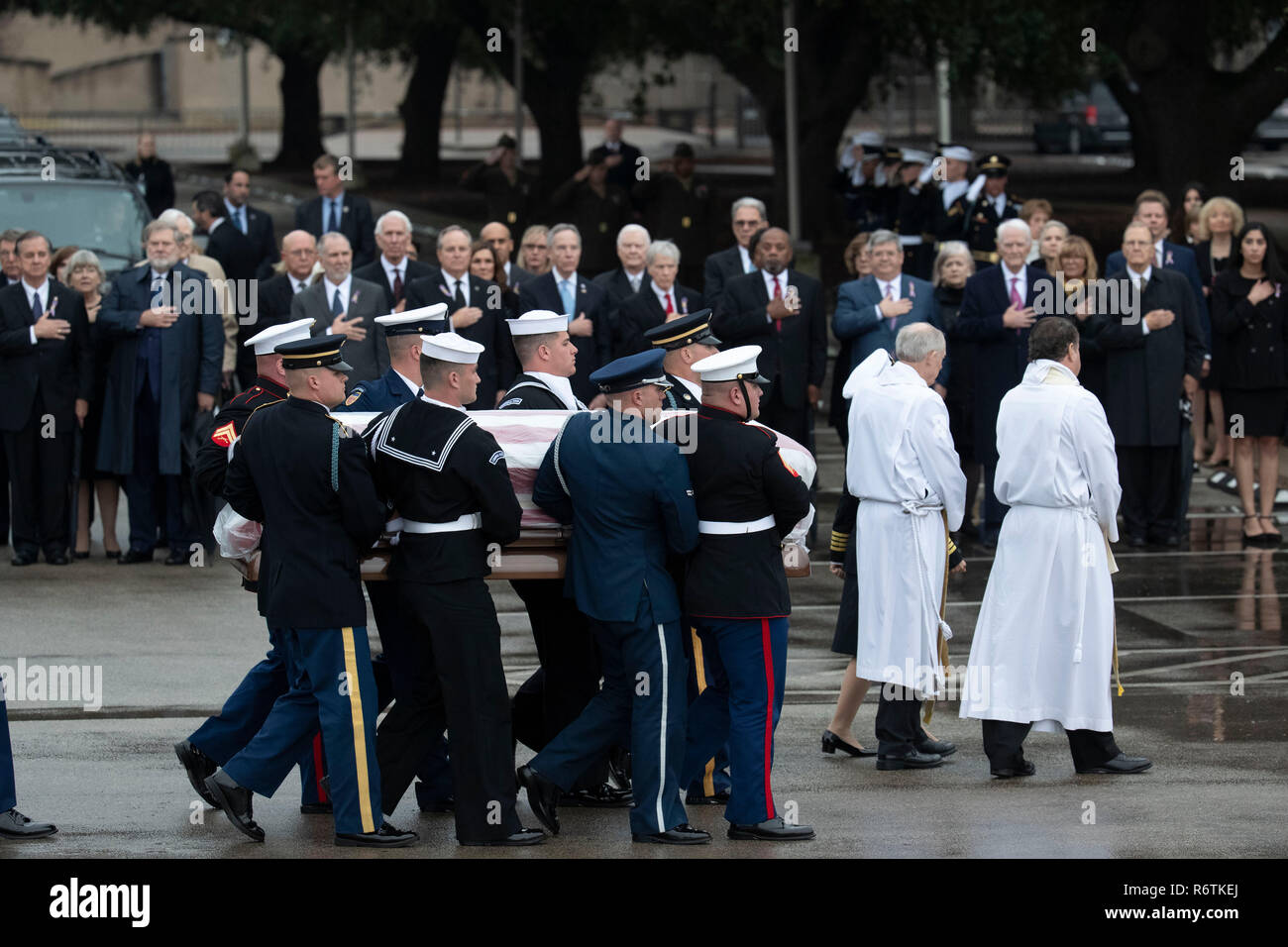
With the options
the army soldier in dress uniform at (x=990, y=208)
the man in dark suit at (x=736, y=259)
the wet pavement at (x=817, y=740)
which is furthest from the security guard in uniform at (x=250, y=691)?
the army soldier in dress uniform at (x=990, y=208)

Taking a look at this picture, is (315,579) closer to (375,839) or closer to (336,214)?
(375,839)

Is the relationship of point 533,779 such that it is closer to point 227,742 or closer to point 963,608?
point 227,742

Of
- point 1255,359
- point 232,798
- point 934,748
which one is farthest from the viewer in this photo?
point 1255,359

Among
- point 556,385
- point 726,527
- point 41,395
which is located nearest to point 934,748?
point 726,527

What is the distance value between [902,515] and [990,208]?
29.1 feet

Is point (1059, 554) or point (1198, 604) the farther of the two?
point (1198, 604)

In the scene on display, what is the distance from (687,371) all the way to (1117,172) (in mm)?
36569

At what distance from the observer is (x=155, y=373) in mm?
13062

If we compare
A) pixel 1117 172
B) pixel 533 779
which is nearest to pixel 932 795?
pixel 533 779

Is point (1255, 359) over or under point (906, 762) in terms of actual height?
over

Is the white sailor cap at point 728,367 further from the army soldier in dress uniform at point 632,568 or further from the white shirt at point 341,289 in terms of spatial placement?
the white shirt at point 341,289

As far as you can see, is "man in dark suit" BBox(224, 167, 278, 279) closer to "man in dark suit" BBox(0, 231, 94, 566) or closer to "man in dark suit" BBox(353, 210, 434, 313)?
"man in dark suit" BBox(353, 210, 434, 313)

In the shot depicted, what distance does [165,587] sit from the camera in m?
12.5
